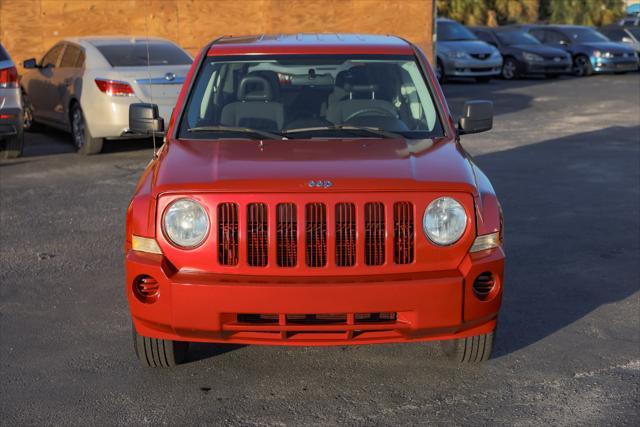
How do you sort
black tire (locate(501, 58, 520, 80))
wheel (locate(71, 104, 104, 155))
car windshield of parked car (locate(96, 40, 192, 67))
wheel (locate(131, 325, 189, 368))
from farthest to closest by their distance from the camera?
black tire (locate(501, 58, 520, 80))
car windshield of parked car (locate(96, 40, 192, 67))
wheel (locate(71, 104, 104, 155))
wheel (locate(131, 325, 189, 368))

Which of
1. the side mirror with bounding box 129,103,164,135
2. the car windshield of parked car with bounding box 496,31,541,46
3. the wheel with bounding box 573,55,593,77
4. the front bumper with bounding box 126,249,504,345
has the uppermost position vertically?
the side mirror with bounding box 129,103,164,135

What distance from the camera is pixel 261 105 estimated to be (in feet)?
19.7

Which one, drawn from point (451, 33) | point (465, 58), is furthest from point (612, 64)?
point (465, 58)

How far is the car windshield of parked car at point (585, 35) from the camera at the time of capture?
28.8m

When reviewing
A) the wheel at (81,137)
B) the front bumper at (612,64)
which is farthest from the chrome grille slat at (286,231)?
the front bumper at (612,64)

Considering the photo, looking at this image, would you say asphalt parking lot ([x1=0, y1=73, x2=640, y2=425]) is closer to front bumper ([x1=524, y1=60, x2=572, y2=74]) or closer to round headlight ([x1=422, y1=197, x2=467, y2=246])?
round headlight ([x1=422, y1=197, x2=467, y2=246])

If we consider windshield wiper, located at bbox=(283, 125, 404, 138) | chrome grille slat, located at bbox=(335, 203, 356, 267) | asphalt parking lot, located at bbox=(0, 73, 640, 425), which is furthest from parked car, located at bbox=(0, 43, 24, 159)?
chrome grille slat, located at bbox=(335, 203, 356, 267)

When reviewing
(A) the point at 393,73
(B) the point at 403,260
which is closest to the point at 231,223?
(B) the point at 403,260

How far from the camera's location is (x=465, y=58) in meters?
24.8

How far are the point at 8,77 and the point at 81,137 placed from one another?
1.58 metres

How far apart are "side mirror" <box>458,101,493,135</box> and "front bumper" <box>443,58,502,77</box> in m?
18.5

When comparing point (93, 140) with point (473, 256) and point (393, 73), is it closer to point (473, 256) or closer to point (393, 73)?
point (393, 73)

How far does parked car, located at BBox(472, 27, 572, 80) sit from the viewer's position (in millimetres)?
26562

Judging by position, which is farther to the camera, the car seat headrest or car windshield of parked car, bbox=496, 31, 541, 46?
car windshield of parked car, bbox=496, 31, 541, 46
